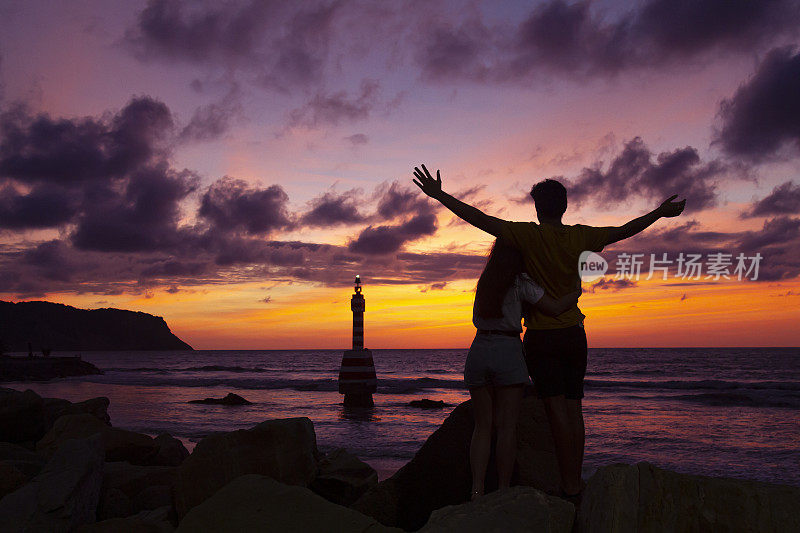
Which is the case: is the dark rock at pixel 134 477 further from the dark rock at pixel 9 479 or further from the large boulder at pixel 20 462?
the dark rock at pixel 9 479

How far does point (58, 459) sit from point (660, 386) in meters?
32.0

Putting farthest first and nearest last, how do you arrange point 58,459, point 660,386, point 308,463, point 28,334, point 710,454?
1. point 28,334
2. point 660,386
3. point 710,454
4. point 308,463
5. point 58,459

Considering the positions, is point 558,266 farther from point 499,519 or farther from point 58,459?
point 58,459

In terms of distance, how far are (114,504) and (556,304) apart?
14.4 ft

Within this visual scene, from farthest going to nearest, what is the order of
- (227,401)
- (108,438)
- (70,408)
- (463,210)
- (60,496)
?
(227,401)
(70,408)
(108,438)
(60,496)
(463,210)

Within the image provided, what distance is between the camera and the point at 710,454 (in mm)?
11117

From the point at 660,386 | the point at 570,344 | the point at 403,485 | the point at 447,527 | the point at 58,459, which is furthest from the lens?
the point at 660,386

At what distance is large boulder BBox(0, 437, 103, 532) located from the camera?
362 centimetres

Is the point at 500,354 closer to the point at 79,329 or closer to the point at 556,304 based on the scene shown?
the point at 556,304

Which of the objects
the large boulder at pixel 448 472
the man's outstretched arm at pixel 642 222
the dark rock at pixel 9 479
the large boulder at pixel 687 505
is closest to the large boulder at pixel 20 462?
the dark rock at pixel 9 479

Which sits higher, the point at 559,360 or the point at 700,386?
the point at 559,360

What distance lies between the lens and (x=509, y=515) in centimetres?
265

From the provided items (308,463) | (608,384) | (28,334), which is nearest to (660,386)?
(608,384)

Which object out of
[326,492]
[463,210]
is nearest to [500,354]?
[463,210]
